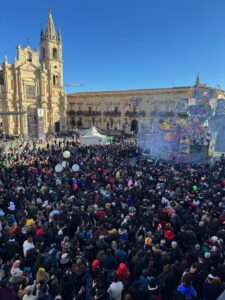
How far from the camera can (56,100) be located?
5022 cm

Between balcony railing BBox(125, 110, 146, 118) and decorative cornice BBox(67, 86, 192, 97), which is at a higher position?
decorative cornice BBox(67, 86, 192, 97)

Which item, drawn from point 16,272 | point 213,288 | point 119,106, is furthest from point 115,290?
point 119,106

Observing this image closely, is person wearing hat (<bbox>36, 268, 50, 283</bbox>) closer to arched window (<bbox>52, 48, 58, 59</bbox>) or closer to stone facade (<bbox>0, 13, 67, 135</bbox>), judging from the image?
stone facade (<bbox>0, 13, 67, 135</bbox>)

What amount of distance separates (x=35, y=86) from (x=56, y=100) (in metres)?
5.23

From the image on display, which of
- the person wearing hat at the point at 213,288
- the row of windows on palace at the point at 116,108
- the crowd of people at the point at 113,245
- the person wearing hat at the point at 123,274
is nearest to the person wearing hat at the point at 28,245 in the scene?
the crowd of people at the point at 113,245

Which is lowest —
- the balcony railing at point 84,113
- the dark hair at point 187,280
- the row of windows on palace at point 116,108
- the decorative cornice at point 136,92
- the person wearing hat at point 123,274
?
the person wearing hat at point 123,274

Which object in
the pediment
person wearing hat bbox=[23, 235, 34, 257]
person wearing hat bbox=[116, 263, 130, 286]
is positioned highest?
the pediment

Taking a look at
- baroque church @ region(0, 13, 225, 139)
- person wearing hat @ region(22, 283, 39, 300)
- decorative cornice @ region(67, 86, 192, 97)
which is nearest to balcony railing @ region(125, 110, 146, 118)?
baroque church @ region(0, 13, 225, 139)

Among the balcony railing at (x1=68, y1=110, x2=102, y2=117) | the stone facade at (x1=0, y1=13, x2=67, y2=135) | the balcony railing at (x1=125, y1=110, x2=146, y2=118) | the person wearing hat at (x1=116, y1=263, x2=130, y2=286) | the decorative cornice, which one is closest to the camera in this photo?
the person wearing hat at (x1=116, y1=263, x2=130, y2=286)

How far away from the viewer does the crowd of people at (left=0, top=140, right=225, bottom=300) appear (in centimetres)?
492

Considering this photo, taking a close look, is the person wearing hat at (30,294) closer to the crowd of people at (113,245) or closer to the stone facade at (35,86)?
the crowd of people at (113,245)

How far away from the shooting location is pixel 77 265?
5391 mm

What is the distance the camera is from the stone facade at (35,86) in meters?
42.7

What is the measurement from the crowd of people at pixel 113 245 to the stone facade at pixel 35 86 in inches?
1329
